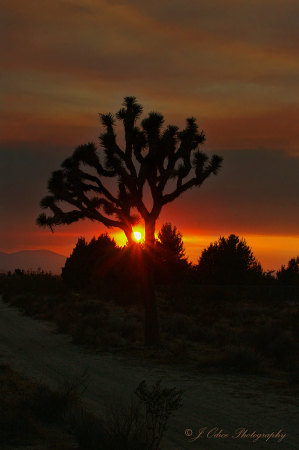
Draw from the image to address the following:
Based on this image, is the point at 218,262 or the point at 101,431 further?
the point at 218,262

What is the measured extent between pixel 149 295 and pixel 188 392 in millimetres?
6423

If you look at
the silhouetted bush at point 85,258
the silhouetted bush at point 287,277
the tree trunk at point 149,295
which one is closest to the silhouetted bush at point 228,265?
the silhouetted bush at point 287,277

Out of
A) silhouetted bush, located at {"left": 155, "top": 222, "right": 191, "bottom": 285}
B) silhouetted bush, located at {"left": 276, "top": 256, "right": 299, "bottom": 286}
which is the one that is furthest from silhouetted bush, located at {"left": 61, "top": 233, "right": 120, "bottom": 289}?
silhouetted bush, located at {"left": 276, "top": 256, "right": 299, "bottom": 286}

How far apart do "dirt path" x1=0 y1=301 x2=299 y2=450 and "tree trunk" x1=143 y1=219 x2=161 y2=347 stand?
5.83 ft

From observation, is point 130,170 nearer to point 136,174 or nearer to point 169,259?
point 136,174

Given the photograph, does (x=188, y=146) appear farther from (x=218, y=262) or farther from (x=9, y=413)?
(x=218, y=262)

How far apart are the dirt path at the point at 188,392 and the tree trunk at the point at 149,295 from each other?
1.78 m

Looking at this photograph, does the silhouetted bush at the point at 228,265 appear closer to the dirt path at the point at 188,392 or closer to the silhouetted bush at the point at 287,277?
the silhouetted bush at the point at 287,277

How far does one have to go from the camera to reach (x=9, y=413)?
6.55m

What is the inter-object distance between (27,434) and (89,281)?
46.7m

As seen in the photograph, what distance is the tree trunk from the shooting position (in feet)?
49.9

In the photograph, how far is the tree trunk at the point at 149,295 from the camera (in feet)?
49.9

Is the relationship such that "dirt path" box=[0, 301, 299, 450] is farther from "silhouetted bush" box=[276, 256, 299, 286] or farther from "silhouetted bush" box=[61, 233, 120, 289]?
"silhouetted bush" box=[276, 256, 299, 286]

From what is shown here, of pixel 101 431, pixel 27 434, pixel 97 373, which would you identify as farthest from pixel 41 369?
pixel 101 431
